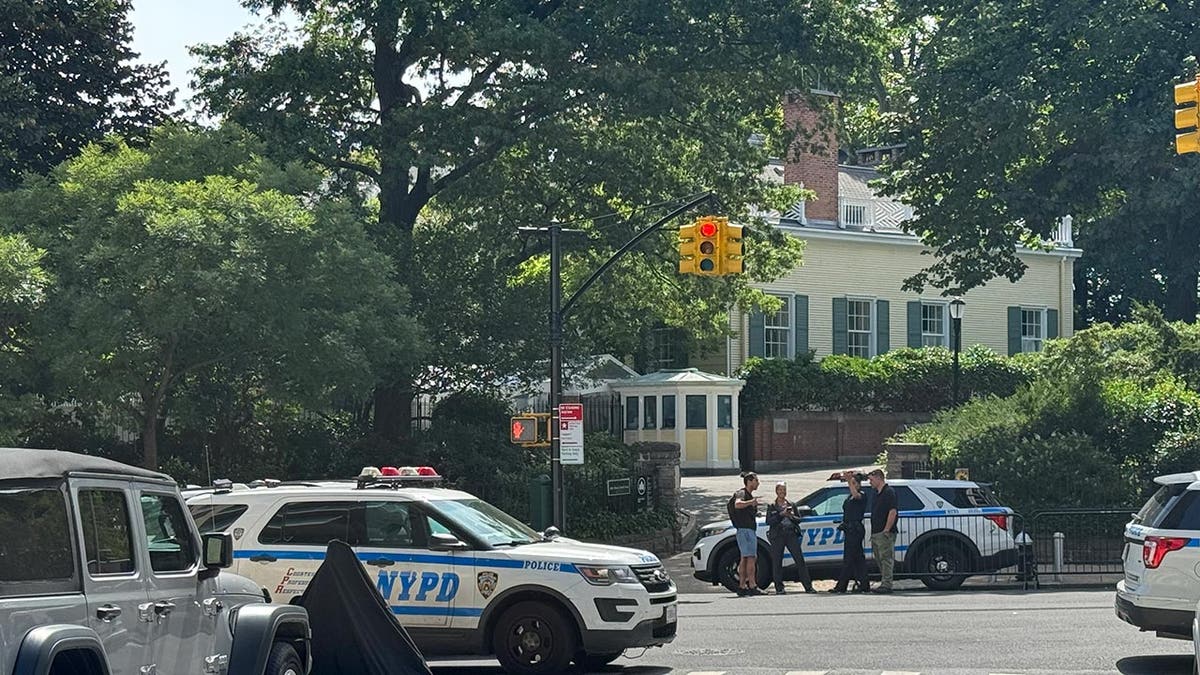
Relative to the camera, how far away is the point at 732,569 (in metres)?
25.0

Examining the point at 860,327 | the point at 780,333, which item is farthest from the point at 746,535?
the point at 860,327

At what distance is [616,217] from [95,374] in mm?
11743

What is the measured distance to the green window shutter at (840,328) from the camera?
5475 centimetres

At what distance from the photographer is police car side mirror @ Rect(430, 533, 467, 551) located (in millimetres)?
15094

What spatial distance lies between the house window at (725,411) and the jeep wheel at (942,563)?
23.8 m

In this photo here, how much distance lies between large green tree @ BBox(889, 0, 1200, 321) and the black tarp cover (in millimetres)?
26503

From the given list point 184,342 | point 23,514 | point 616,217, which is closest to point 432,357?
point 616,217

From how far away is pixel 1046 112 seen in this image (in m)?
38.1

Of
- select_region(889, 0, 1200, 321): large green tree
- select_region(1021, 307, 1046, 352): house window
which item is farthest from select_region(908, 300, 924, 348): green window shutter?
select_region(889, 0, 1200, 321): large green tree

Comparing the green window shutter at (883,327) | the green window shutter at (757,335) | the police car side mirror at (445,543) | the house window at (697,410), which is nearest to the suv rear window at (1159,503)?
the police car side mirror at (445,543)

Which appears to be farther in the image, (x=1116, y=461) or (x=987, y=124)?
(x=987, y=124)

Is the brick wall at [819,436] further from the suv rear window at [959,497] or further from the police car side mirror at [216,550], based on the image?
the police car side mirror at [216,550]

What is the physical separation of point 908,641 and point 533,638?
13.5 ft

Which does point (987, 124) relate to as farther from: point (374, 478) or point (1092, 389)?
point (374, 478)
